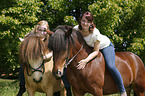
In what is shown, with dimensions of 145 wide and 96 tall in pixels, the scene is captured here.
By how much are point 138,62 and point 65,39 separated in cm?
279

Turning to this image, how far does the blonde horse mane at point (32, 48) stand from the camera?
4461 mm

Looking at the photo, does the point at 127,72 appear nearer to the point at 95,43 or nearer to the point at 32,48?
the point at 95,43

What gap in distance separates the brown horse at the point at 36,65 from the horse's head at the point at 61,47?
0.98 m

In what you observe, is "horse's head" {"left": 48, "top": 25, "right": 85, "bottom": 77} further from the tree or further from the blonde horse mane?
the tree

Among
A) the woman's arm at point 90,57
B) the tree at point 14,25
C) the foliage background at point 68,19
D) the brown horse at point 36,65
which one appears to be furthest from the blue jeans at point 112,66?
the tree at point 14,25

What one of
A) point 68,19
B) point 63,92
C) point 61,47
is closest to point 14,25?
point 68,19

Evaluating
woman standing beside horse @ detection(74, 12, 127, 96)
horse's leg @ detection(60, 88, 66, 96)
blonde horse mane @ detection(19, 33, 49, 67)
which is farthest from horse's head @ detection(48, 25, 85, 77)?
horse's leg @ detection(60, 88, 66, 96)

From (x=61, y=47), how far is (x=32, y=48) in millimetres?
1198

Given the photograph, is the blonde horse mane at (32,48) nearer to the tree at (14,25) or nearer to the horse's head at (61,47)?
the horse's head at (61,47)

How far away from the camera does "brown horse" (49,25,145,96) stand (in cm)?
352

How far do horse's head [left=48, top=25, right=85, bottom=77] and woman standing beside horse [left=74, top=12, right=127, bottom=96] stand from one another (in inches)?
17.9

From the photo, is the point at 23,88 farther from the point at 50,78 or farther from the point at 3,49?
the point at 3,49

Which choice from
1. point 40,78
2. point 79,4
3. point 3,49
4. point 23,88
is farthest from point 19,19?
point 40,78

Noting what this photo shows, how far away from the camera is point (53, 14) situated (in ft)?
53.3
